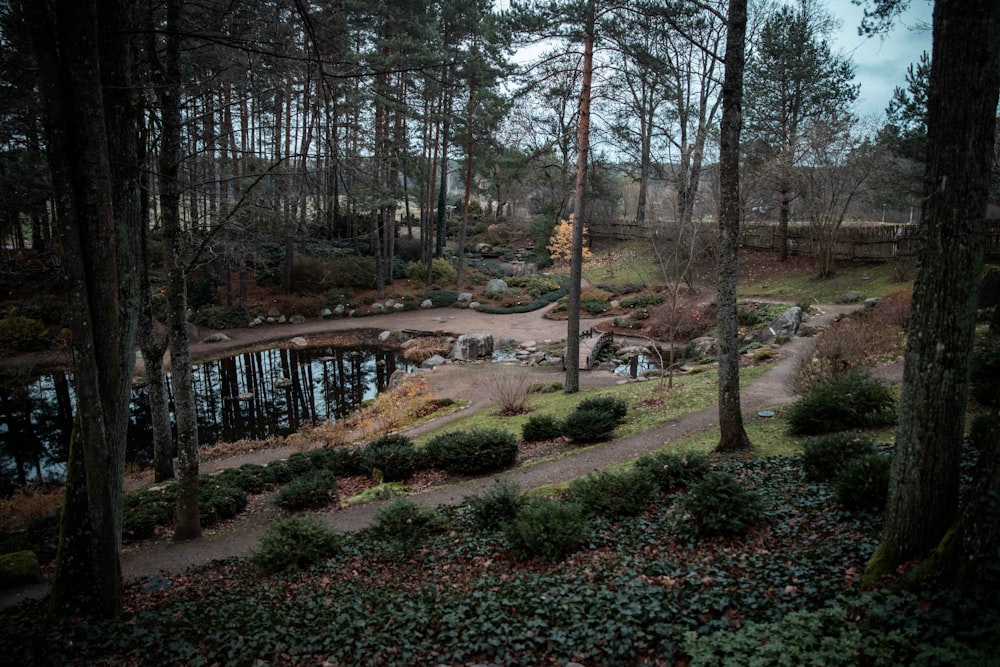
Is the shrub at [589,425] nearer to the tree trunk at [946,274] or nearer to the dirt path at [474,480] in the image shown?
the dirt path at [474,480]

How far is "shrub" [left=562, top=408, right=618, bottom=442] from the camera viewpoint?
1139 centimetres

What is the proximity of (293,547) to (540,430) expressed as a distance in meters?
6.26

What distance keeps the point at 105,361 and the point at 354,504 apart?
5709 mm

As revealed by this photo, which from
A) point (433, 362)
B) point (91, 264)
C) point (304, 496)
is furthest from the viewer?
point (433, 362)

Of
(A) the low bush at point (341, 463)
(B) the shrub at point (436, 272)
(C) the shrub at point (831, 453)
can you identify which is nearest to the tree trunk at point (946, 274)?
(C) the shrub at point (831, 453)

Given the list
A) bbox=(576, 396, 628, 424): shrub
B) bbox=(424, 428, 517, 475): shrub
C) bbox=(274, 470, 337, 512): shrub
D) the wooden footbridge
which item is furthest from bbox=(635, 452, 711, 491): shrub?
the wooden footbridge

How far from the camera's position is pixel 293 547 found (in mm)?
6633

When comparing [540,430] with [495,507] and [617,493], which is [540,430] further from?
[617,493]

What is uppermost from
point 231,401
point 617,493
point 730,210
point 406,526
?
point 730,210

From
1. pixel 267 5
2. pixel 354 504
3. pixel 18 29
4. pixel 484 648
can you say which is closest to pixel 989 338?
pixel 484 648

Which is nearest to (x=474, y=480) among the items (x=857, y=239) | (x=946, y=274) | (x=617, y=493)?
(x=617, y=493)

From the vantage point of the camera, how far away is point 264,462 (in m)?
13.3

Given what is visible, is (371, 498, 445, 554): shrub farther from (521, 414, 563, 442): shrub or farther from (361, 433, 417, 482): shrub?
(521, 414, 563, 442): shrub

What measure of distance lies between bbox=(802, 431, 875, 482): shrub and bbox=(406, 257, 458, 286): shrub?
87.9 ft
